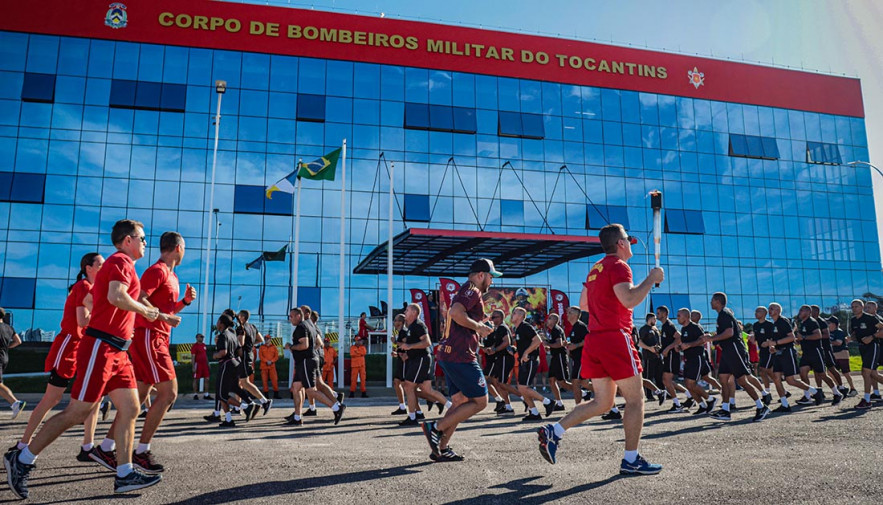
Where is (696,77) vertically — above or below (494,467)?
above

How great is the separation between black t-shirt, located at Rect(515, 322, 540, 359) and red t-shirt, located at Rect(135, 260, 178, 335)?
7.10m

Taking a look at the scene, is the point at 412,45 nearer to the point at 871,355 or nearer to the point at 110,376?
the point at 871,355

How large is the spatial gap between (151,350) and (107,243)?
2940 cm

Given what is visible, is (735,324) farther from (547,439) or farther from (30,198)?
(30,198)

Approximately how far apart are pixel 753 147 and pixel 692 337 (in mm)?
34521

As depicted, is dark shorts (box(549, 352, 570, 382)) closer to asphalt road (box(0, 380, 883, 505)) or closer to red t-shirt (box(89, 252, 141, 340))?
asphalt road (box(0, 380, 883, 505))

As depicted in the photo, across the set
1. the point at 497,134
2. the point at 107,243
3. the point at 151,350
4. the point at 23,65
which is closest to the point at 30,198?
the point at 107,243

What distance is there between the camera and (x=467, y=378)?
6.25 meters

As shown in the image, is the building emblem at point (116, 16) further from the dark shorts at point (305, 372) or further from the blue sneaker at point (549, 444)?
the blue sneaker at point (549, 444)

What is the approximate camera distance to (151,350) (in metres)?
5.75

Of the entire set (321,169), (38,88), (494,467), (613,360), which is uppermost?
(38,88)

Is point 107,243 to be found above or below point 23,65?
below

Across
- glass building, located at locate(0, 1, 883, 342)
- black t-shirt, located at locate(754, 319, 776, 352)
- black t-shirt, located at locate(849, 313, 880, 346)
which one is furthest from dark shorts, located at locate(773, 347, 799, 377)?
glass building, located at locate(0, 1, 883, 342)

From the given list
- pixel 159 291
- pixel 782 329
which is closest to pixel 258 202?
pixel 782 329
